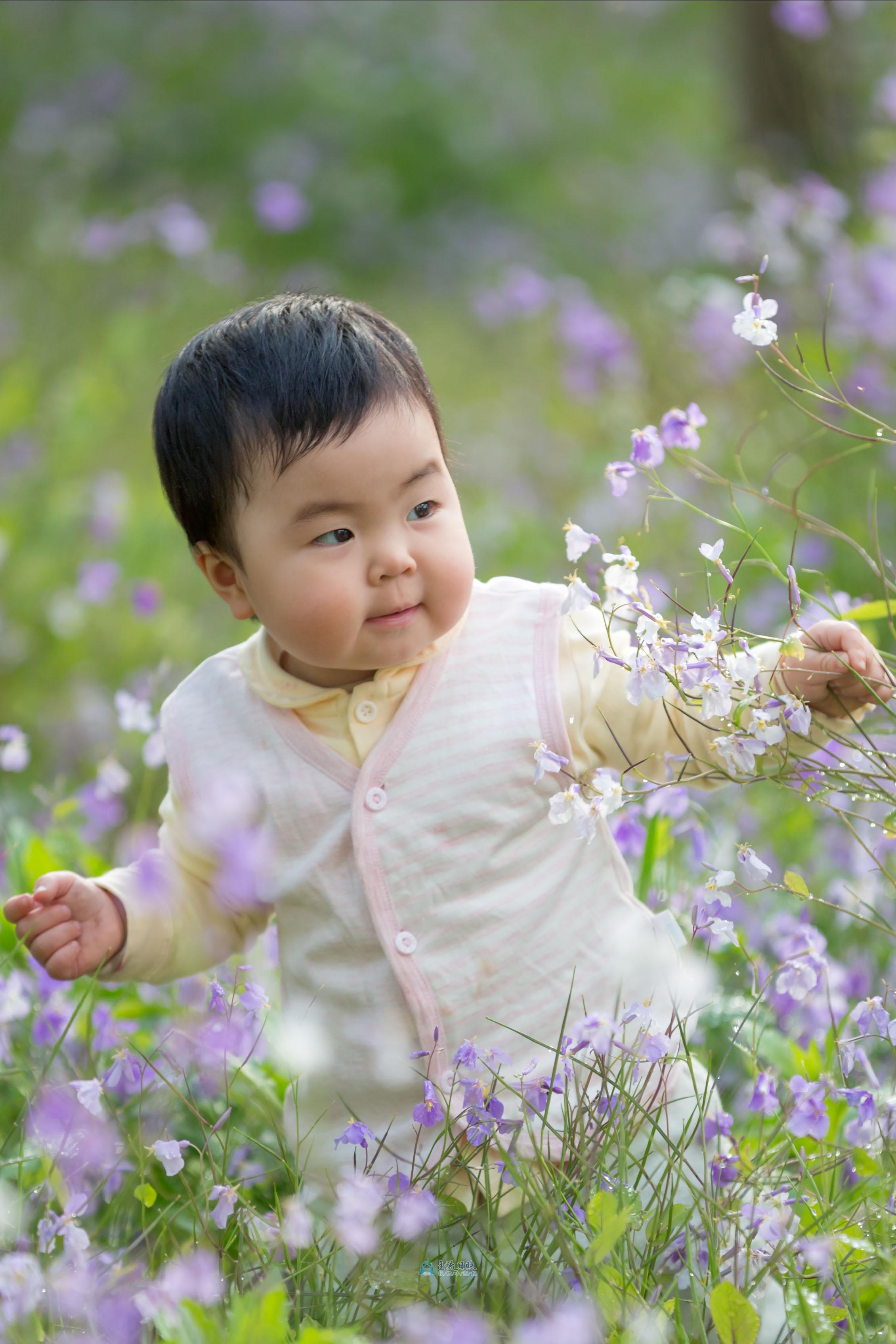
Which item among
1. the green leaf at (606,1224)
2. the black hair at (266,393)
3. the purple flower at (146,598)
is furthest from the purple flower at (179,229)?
the green leaf at (606,1224)

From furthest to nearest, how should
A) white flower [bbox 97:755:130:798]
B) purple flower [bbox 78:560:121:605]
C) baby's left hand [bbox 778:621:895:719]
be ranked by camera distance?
Result: purple flower [bbox 78:560:121:605] → white flower [bbox 97:755:130:798] → baby's left hand [bbox 778:621:895:719]

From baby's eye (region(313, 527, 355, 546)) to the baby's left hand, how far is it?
514 millimetres

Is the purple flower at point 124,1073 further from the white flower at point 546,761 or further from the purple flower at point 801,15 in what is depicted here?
the purple flower at point 801,15

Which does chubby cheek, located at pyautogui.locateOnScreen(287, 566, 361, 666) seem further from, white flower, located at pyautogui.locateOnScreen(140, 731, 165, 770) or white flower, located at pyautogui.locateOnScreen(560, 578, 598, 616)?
white flower, located at pyautogui.locateOnScreen(140, 731, 165, 770)

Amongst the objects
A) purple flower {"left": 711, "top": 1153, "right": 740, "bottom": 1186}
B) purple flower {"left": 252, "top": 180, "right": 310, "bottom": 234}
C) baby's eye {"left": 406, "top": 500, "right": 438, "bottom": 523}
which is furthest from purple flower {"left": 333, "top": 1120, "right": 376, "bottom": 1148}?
purple flower {"left": 252, "top": 180, "right": 310, "bottom": 234}

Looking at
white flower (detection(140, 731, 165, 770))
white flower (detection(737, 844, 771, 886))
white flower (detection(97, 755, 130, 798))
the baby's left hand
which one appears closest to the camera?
white flower (detection(737, 844, 771, 886))

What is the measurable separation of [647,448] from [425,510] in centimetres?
27

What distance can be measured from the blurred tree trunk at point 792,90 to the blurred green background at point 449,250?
0.02 meters

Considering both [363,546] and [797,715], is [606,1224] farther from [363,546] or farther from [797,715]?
[363,546]

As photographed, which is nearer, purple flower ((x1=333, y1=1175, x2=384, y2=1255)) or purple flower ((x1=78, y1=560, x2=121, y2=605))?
purple flower ((x1=333, y1=1175, x2=384, y2=1255))

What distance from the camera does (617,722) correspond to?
5.54 feet

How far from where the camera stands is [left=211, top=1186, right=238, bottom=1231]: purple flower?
1408 mm

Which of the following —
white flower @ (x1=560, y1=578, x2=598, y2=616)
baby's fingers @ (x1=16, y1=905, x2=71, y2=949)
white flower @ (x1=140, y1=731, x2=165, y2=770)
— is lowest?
baby's fingers @ (x1=16, y1=905, x2=71, y2=949)

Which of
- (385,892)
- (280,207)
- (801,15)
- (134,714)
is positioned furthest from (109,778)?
(801,15)
